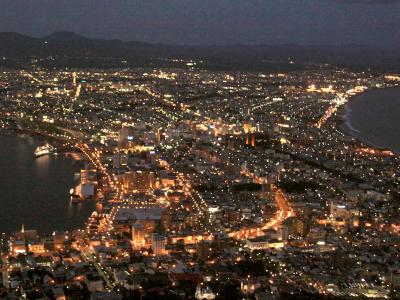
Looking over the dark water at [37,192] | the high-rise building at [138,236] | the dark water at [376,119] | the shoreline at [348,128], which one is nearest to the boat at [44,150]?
the dark water at [37,192]

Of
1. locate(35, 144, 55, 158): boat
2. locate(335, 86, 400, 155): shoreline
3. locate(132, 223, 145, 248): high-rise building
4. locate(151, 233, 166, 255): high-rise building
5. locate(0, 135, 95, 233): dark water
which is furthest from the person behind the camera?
locate(335, 86, 400, 155): shoreline

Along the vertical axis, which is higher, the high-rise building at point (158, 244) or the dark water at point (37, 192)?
the high-rise building at point (158, 244)

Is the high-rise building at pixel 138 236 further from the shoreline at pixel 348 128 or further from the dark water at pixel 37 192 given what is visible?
the shoreline at pixel 348 128

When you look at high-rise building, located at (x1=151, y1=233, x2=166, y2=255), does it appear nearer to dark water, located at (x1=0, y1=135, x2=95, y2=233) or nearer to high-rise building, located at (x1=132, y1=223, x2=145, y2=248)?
high-rise building, located at (x1=132, y1=223, x2=145, y2=248)

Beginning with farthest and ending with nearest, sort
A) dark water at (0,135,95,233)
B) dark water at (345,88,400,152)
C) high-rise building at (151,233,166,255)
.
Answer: dark water at (345,88,400,152)
dark water at (0,135,95,233)
high-rise building at (151,233,166,255)

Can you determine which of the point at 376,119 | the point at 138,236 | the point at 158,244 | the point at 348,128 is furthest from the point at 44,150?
the point at 376,119

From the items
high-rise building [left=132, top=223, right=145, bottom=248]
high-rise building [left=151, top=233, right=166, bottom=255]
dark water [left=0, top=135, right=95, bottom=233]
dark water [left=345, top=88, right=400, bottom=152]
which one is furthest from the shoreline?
high-rise building [left=151, top=233, right=166, bottom=255]

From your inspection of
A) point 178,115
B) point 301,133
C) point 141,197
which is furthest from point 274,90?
point 141,197

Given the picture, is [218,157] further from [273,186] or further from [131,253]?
[131,253]
